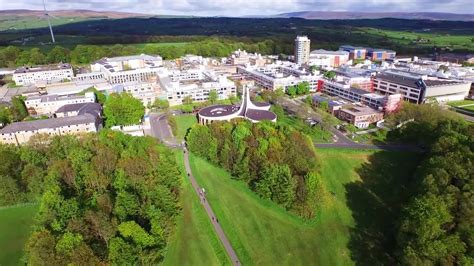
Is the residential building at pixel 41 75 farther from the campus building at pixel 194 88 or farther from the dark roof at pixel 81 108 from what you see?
the campus building at pixel 194 88

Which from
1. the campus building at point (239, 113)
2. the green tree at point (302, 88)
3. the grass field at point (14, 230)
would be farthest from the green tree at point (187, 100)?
the grass field at point (14, 230)

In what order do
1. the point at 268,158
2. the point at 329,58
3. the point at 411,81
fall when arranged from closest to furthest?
the point at 268,158 < the point at 411,81 < the point at 329,58

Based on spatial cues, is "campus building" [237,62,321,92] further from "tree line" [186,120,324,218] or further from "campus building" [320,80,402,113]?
"tree line" [186,120,324,218]

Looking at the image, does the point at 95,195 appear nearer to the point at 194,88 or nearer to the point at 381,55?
the point at 194,88

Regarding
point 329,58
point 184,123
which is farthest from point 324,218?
point 329,58

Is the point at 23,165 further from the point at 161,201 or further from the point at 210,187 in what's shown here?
the point at 210,187

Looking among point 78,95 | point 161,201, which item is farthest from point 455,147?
point 78,95

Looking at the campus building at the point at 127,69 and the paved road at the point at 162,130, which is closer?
the paved road at the point at 162,130

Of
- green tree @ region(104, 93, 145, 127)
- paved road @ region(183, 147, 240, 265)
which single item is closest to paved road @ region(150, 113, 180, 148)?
green tree @ region(104, 93, 145, 127)
